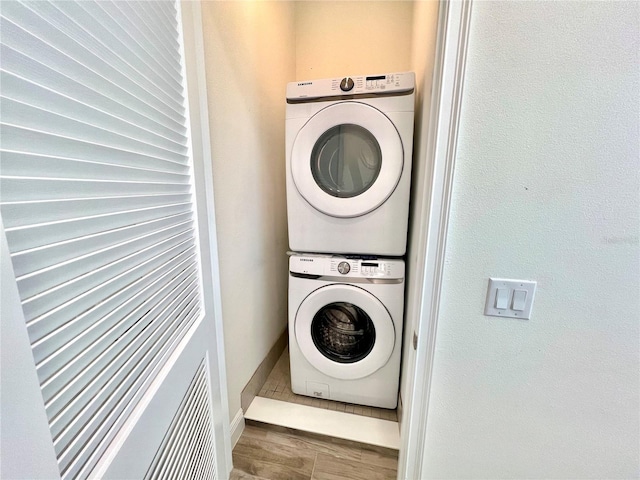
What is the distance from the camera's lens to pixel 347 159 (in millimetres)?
1438

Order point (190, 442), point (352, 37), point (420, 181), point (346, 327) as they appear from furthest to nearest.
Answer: point (352, 37)
point (346, 327)
point (420, 181)
point (190, 442)

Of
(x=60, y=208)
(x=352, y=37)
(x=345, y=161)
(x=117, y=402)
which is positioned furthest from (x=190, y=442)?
(x=352, y=37)

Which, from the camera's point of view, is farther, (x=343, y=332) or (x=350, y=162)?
(x=343, y=332)

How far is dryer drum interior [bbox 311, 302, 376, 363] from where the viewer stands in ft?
4.99

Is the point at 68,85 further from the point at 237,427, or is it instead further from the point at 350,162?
the point at 237,427

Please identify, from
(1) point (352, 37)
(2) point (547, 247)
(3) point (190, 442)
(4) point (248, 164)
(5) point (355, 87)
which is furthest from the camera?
(1) point (352, 37)

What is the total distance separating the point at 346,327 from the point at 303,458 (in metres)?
0.65

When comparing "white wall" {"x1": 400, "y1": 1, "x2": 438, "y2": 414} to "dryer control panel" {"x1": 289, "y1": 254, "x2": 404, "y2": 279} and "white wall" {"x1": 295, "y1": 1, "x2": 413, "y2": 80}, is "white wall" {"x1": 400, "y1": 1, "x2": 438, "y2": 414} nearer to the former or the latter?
"dryer control panel" {"x1": 289, "y1": 254, "x2": 404, "y2": 279}

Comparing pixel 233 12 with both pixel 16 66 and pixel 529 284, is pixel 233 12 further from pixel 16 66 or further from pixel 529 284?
pixel 529 284

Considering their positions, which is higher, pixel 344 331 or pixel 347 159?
pixel 347 159

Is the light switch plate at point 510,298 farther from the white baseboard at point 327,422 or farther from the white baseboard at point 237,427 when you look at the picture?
the white baseboard at point 237,427

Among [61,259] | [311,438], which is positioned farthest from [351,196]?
[311,438]

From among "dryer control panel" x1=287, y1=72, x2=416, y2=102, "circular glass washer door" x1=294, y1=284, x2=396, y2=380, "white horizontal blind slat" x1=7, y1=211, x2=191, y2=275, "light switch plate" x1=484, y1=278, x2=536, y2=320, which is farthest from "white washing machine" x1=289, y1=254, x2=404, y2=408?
"white horizontal blind slat" x1=7, y1=211, x2=191, y2=275

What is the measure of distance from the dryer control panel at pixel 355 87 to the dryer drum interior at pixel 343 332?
1080 millimetres
